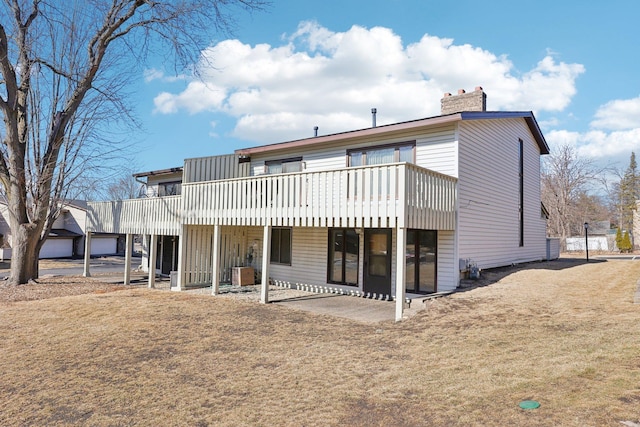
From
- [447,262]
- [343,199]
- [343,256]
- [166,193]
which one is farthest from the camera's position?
[166,193]

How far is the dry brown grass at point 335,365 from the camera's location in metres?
4.04

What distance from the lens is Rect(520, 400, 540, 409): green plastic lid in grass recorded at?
385cm

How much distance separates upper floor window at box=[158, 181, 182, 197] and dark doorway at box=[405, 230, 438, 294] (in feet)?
40.5

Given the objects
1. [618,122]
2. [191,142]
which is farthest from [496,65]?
[618,122]

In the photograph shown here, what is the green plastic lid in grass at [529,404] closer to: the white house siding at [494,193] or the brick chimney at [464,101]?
the white house siding at [494,193]

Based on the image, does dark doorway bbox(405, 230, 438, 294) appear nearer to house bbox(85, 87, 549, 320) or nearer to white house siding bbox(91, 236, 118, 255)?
house bbox(85, 87, 549, 320)

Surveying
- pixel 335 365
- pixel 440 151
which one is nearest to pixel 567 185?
pixel 440 151

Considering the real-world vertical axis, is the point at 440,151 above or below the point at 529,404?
above

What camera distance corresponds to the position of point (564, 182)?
1449 inches

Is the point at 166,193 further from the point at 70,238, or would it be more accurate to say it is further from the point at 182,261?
the point at 70,238

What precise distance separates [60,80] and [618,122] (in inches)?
2044

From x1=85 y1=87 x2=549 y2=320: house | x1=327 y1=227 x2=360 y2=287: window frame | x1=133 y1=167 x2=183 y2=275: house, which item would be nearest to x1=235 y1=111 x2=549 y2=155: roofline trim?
x1=85 y1=87 x2=549 y2=320: house

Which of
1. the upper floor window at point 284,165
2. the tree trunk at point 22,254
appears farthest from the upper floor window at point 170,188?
the upper floor window at point 284,165

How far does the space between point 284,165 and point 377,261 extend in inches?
210
